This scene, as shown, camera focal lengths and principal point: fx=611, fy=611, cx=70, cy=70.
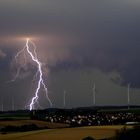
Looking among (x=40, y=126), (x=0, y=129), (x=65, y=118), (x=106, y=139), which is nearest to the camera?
(x=106, y=139)

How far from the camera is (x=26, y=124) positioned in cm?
14888

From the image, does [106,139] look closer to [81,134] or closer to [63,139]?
[63,139]

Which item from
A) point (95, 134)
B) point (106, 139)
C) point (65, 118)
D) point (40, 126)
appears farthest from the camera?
point (65, 118)

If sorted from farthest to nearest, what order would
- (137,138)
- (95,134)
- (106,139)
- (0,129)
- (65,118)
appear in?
(65,118), (0,129), (95,134), (106,139), (137,138)

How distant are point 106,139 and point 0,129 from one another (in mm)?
38927

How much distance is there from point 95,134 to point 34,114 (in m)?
77.8

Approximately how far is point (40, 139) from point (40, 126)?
40825 mm

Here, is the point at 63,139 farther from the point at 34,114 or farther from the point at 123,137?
the point at 34,114

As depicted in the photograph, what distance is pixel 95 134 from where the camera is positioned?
385 ft

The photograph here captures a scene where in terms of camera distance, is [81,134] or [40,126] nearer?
[81,134]

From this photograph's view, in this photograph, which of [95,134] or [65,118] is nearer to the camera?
[95,134]

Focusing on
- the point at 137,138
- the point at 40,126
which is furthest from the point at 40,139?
the point at 40,126

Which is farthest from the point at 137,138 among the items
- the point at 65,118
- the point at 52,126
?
the point at 65,118

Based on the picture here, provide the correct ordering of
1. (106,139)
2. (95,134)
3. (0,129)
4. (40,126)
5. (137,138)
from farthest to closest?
1. (40,126)
2. (0,129)
3. (95,134)
4. (106,139)
5. (137,138)
